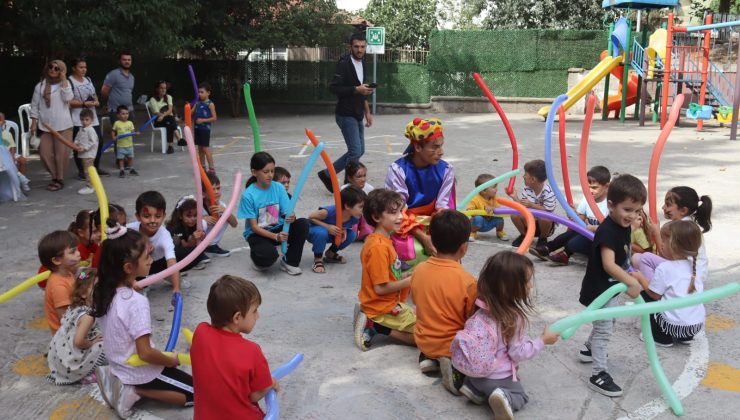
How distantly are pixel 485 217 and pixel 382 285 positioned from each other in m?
3.12

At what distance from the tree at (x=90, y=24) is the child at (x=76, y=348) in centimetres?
872

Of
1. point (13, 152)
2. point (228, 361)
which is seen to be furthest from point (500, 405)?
point (13, 152)

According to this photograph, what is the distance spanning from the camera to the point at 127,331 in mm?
3850

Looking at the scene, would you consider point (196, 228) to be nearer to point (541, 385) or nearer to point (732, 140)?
point (541, 385)

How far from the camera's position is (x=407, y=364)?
459cm

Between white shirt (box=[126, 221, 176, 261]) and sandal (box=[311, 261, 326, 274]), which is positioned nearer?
white shirt (box=[126, 221, 176, 261])

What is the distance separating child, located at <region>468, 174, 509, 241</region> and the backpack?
3423mm

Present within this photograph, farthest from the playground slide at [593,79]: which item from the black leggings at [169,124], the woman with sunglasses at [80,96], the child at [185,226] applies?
the child at [185,226]

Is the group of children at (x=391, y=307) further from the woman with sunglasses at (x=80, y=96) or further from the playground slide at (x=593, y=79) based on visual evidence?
the playground slide at (x=593, y=79)

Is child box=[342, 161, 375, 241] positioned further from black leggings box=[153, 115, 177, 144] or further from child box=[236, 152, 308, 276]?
black leggings box=[153, 115, 177, 144]

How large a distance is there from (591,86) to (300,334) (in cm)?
1561

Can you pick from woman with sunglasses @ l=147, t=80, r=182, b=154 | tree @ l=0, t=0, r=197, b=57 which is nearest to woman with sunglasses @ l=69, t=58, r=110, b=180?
tree @ l=0, t=0, r=197, b=57

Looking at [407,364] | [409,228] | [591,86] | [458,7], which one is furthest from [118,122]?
[458,7]

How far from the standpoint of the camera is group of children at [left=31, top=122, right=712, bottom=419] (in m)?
3.38
